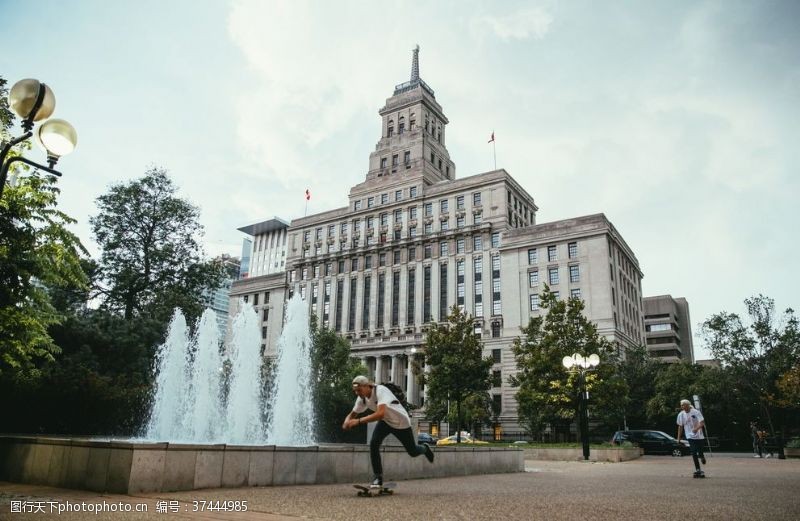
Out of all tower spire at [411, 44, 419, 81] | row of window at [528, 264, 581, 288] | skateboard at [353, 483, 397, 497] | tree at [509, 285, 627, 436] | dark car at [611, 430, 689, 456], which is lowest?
dark car at [611, 430, 689, 456]

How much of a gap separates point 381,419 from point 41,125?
5568 millimetres

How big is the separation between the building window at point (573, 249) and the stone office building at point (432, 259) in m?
0.11

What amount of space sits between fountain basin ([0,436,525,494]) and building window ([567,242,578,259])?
179 feet

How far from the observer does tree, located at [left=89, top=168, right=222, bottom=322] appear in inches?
1243

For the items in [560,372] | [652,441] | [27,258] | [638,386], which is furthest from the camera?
[638,386]

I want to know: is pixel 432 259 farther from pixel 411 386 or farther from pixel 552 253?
pixel 411 386

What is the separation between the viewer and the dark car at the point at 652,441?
112 feet

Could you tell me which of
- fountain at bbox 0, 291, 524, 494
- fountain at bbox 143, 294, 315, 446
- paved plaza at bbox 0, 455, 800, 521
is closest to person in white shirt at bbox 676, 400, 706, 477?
paved plaza at bbox 0, 455, 800, 521

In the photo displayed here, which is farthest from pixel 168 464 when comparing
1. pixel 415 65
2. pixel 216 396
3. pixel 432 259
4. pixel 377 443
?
pixel 415 65

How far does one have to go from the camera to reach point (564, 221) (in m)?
63.0

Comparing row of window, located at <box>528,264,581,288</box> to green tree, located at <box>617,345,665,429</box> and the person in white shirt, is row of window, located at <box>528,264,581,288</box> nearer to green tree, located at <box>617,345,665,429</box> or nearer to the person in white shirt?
green tree, located at <box>617,345,665,429</box>

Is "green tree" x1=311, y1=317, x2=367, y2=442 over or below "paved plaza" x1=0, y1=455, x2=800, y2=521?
over

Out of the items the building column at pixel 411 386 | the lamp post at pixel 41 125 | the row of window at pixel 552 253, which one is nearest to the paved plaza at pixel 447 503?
the lamp post at pixel 41 125

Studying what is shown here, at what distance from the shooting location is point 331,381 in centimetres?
4231
